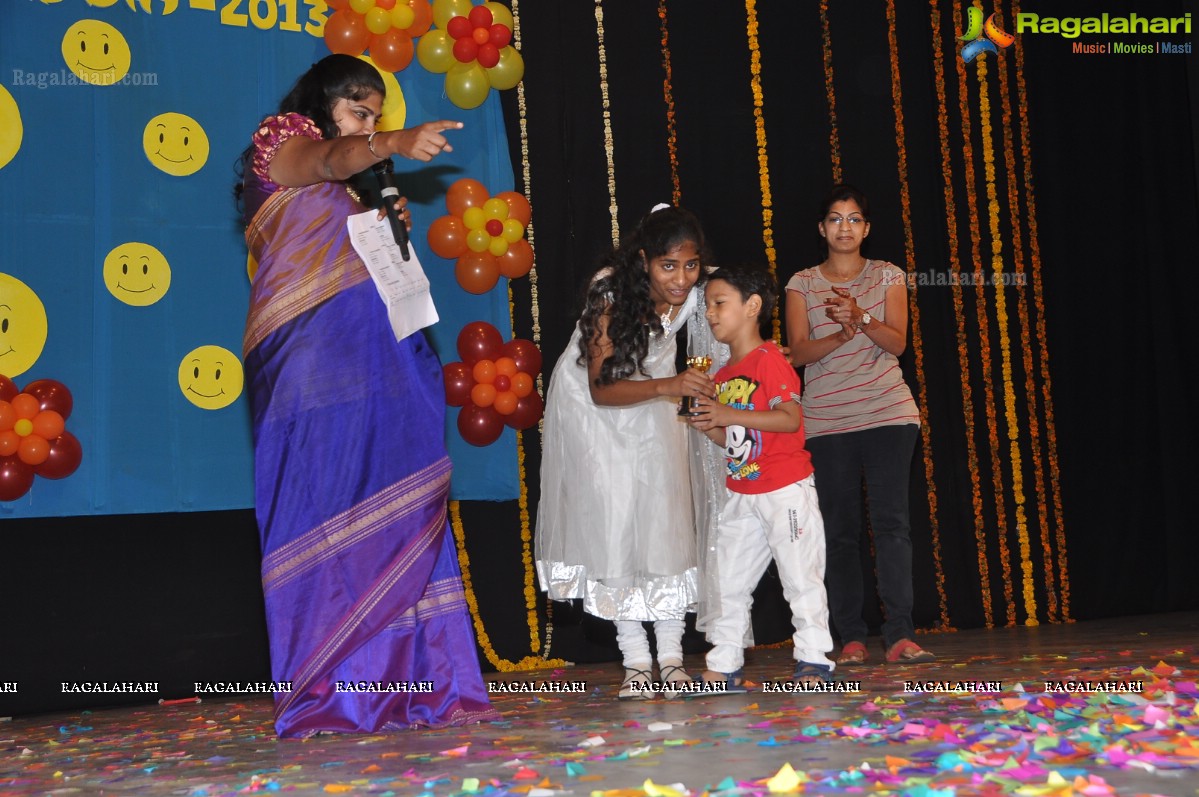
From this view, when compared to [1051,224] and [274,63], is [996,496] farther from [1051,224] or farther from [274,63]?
[274,63]

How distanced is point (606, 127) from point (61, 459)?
2.28 metres

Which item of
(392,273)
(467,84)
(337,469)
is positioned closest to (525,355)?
(467,84)

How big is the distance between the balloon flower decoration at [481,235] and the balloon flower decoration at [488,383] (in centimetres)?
18

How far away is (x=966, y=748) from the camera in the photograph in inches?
72.2

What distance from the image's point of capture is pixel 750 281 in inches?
120

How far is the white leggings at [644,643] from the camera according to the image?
2.96 metres

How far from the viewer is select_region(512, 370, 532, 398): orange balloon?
3.96 m

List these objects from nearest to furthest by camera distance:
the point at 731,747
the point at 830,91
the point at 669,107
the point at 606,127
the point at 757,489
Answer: the point at 731,747 → the point at 757,489 → the point at 606,127 → the point at 669,107 → the point at 830,91

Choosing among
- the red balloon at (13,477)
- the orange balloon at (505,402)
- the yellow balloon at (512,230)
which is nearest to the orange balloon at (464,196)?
the yellow balloon at (512,230)

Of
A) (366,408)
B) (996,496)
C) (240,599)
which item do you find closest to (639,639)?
(366,408)

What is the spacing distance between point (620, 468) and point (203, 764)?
1236 mm

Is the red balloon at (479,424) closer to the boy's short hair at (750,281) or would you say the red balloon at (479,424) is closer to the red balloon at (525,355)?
the red balloon at (525,355)

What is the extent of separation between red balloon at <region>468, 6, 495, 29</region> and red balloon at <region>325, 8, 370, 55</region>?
35cm

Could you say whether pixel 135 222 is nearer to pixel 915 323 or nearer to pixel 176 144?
pixel 176 144
